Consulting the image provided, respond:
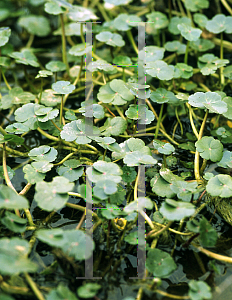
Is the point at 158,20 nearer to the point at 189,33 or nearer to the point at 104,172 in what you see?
the point at 189,33

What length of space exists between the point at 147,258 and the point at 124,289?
13 centimetres

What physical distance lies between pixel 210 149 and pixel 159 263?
0.57 metres

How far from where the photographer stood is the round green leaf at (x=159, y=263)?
98 centimetres

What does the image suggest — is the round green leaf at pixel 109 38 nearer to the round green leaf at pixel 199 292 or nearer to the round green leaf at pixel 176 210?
the round green leaf at pixel 176 210

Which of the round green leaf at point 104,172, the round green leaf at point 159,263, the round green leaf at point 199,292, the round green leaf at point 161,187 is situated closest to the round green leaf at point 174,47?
the round green leaf at point 161,187

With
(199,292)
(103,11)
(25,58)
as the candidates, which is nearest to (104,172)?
(199,292)

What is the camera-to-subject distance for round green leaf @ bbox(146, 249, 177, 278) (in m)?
0.98

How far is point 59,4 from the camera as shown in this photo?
1.78 m

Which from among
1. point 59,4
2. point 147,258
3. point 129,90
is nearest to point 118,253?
point 147,258

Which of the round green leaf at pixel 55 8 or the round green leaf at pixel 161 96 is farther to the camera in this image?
the round green leaf at pixel 55 8

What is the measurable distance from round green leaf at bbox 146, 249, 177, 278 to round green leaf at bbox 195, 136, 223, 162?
0.48m

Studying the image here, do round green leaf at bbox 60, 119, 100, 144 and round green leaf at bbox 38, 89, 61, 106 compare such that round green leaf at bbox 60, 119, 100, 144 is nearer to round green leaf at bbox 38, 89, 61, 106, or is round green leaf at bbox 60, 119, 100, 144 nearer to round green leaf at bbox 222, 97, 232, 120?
round green leaf at bbox 38, 89, 61, 106

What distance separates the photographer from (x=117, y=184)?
125cm

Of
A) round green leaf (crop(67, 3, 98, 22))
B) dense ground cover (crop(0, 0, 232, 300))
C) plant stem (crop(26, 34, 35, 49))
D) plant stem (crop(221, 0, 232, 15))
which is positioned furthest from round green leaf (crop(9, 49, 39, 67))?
plant stem (crop(221, 0, 232, 15))
